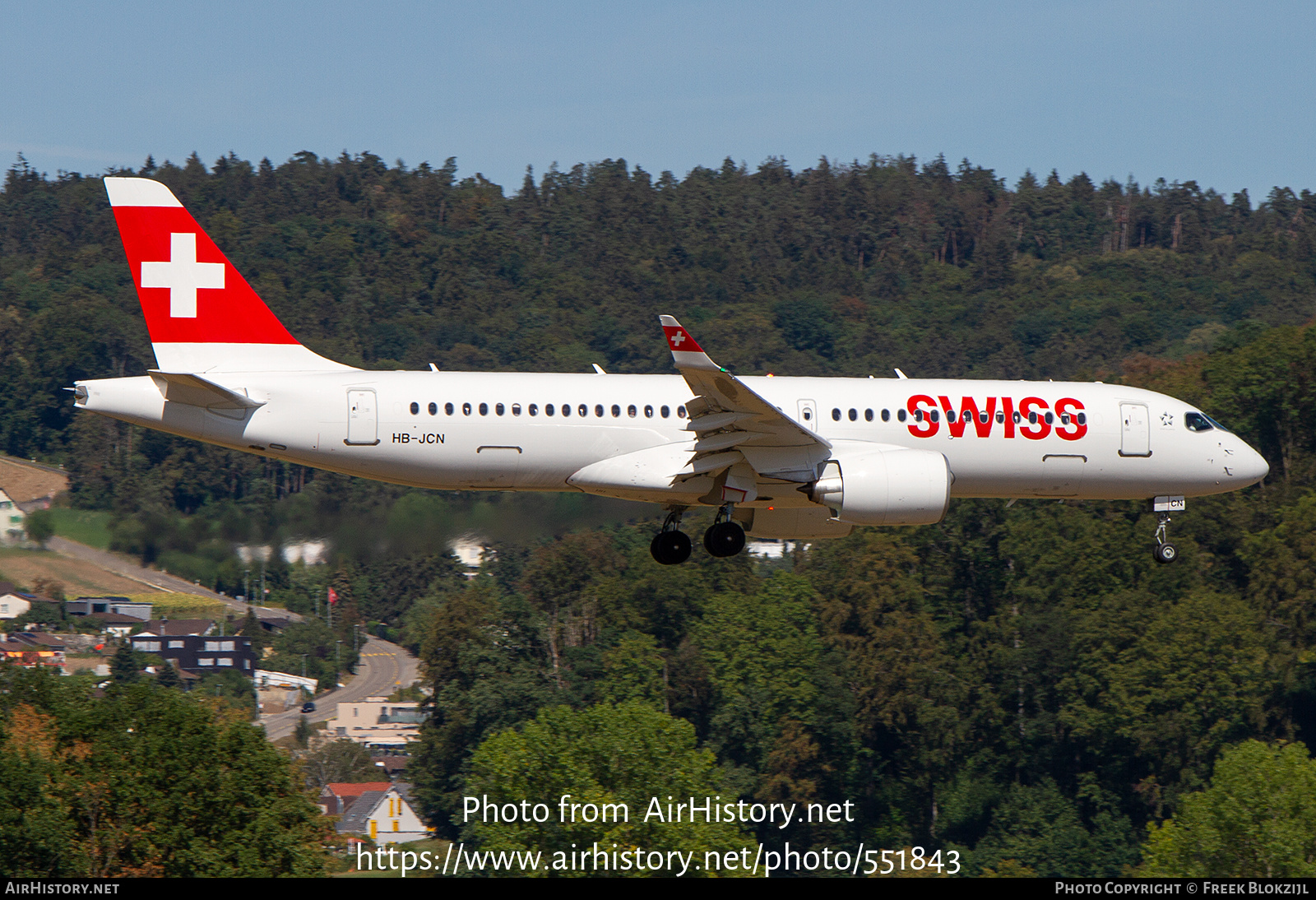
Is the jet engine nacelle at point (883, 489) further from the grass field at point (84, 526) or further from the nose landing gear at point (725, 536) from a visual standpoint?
the grass field at point (84, 526)

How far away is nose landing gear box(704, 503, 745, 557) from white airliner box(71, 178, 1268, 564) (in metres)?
0.03

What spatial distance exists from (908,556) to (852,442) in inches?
2071

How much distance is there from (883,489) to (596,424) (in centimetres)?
544

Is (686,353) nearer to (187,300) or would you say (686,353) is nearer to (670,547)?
(670,547)

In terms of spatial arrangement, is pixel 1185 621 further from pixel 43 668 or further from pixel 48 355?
pixel 48 355

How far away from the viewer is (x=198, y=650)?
321 feet

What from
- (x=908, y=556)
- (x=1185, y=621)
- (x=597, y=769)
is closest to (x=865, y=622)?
(x=908, y=556)

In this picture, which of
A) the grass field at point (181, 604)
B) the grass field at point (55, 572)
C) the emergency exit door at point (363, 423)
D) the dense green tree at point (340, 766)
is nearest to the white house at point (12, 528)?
the grass field at point (55, 572)

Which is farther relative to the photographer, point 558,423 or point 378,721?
point 378,721

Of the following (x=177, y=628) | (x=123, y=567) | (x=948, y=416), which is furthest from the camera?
(x=177, y=628)

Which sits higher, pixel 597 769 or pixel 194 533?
pixel 194 533

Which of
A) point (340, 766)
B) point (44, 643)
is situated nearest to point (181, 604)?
point (44, 643)

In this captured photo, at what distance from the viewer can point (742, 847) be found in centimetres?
4941

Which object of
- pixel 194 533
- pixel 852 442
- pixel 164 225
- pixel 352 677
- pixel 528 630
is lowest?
pixel 352 677
